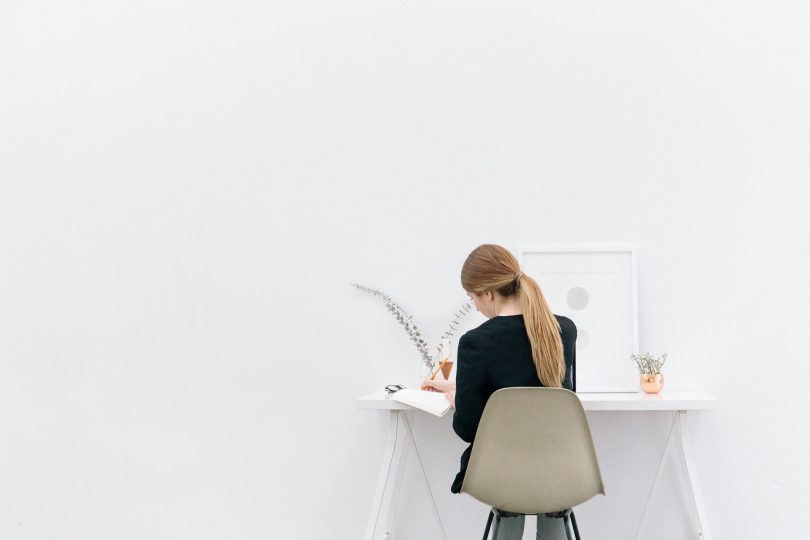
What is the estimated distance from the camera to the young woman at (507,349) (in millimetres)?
2182

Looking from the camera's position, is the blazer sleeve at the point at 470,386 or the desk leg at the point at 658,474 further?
the desk leg at the point at 658,474

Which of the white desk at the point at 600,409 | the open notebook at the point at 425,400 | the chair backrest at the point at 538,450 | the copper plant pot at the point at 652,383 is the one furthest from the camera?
the copper plant pot at the point at 652,383

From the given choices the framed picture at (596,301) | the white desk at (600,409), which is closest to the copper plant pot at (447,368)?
the white desk at (600,409)

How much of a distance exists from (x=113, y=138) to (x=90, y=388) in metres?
1.03

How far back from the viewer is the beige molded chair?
6.76ft

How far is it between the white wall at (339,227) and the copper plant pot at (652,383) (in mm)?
213

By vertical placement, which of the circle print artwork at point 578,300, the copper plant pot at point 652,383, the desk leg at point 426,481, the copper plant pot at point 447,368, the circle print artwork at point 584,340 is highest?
the circle print artwork at point 578,300

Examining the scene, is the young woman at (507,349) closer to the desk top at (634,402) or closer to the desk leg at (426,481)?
the desk top at (634,402)

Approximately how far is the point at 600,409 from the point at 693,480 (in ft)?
1.54

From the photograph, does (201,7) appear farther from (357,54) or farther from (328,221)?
(328,221)

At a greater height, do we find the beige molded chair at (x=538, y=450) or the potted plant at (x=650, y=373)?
the potted plant at (x=650, y=373)

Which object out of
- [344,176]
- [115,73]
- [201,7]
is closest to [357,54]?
[344,176]

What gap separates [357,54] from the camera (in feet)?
10.5

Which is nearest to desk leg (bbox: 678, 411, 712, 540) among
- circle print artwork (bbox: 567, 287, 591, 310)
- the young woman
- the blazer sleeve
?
circle print artwork (bbox: 567, 287, 591, 310)
